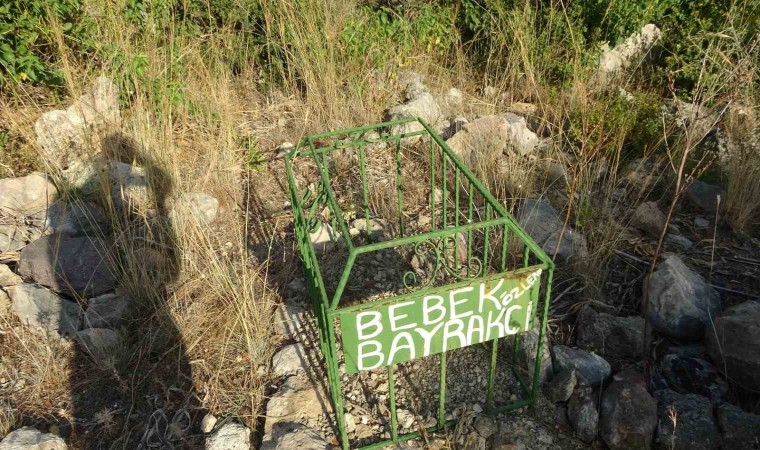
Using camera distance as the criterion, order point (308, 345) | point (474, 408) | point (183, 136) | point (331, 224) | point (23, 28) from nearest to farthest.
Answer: point (474, 408) < point (308, 345) < point (331, 224) < point (23, 28) < point (183, 136)

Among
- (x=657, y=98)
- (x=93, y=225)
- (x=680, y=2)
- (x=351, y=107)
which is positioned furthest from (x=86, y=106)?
(x=680, y=2)

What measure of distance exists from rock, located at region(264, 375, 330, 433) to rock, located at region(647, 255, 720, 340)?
5.67 feet

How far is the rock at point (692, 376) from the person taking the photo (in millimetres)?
2545

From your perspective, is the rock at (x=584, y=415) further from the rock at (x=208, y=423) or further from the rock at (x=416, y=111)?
the rock at (x=416, y=111)

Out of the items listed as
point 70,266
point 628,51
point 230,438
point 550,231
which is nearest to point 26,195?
point 70,266

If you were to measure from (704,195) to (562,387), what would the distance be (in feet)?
6.66

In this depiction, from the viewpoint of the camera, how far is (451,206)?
150 inches

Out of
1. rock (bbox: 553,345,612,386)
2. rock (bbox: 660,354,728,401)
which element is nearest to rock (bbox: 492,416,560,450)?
rock (bbox: 553,345,612,386)

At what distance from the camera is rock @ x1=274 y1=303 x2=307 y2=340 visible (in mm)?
3016

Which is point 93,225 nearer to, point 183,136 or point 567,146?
point 183,136

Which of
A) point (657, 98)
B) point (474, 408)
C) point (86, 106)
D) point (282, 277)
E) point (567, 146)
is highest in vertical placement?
point (86, 106)

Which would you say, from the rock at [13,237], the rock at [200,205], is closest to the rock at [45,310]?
the rock at [13,237]

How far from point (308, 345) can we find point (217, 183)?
1545 millimetres

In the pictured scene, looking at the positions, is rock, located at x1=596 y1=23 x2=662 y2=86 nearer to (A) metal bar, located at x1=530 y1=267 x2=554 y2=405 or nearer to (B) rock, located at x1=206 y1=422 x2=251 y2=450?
(A) metal bar, located at x1=530 y1=267 x2=554 y2=405
